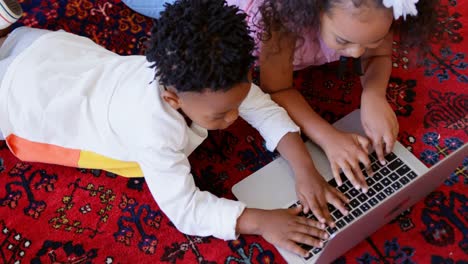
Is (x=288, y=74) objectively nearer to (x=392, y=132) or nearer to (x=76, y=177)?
(x=392, y=132)

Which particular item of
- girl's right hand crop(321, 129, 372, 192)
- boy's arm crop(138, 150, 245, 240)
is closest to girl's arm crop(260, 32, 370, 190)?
girl's right hand crop(321, 129, 372, 192)

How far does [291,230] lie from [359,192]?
6.1 inches

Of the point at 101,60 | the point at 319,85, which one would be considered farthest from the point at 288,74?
the point at 101,60

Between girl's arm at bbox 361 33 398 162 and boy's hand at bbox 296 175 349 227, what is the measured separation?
13cm

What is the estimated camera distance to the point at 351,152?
0.96m

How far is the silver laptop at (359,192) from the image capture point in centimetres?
87

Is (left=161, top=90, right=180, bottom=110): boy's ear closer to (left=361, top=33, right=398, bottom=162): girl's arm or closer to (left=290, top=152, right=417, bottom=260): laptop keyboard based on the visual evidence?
(left=290, top=152, right=417, bottom=260): laptop keyboard

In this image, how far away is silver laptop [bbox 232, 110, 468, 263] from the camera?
87cm

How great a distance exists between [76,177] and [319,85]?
0.63m

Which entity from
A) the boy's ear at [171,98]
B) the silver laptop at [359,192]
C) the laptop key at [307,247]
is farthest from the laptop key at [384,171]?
the boy's ear at [171,98]

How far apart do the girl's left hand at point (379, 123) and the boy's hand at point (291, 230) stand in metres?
0.20

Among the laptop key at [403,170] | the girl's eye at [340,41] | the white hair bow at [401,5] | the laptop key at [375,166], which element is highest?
the white hair bow at [401,5]

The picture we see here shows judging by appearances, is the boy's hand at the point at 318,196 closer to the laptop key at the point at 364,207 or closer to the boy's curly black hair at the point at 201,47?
the laptop key at the point at 364,207

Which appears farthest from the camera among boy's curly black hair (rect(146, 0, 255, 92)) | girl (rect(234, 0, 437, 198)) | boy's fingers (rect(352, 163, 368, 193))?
boy's fingers (rect(352, 163, 368, 193))
